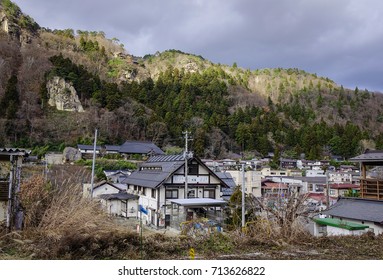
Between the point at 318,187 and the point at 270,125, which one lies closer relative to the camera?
the point at 318,187

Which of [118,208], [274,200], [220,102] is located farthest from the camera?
[220,102]

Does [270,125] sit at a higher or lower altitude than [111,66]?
lower

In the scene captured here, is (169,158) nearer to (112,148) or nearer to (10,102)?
(112,148)

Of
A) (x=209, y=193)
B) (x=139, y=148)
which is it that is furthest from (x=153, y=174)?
(x=139, y=148)

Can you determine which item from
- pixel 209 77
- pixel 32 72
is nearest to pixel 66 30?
pixel 32 72

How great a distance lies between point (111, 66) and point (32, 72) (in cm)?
1835

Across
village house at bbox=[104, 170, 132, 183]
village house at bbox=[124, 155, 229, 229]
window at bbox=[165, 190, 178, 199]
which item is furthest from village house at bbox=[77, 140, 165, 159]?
window at bbox=[165, 190, 178, 199]

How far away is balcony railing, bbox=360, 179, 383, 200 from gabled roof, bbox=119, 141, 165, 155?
23.7m

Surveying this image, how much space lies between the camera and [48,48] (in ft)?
170

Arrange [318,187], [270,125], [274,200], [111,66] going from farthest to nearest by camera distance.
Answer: [111,66], [270,125], [318,187], [274,200]

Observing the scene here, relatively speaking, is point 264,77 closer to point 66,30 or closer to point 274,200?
point 66,30

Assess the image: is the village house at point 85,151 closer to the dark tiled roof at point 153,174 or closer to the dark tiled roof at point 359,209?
the dark tiled roof at point 153,174

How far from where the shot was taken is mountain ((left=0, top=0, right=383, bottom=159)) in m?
33.5

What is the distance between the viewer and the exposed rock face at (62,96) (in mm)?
37031
